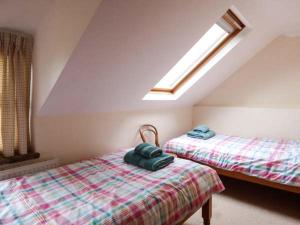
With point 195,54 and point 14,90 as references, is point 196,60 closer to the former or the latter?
point 195,54

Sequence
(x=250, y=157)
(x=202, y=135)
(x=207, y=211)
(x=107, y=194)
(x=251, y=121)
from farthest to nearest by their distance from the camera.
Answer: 1. (x=251, y=121)
2. (x=202, y=135)
3. (x=250, y=157)
4. (x=207, y=211)
5. (x=107, y=194)

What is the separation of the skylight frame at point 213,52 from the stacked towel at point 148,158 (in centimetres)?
109

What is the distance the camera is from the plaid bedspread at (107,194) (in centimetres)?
121

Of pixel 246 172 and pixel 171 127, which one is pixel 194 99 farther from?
pixel 246 172

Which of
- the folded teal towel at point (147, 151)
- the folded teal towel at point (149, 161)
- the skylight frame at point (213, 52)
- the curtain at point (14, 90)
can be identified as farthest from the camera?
the skylight frame at point (213, 52)

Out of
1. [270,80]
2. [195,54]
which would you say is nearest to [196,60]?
[195,54]

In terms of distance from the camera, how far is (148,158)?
6.63 ft

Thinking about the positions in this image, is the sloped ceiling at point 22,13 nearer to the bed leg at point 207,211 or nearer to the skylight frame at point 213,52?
the skylight frame at point 213,52

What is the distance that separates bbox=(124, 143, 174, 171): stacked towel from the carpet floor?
66 centimetres

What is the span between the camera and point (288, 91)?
313 centimetres

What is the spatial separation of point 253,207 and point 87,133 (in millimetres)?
2037

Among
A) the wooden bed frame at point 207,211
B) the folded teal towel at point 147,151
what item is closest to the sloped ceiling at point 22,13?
the folded teal towel at point 147,151

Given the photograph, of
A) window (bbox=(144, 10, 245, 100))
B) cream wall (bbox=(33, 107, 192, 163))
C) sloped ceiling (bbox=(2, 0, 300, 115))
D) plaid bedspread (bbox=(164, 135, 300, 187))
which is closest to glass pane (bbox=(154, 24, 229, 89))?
window (bbox=(144, 10, 245, 100))

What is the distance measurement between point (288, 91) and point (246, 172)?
1.58 meters
